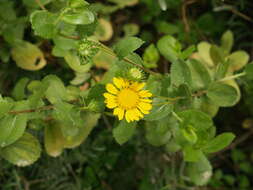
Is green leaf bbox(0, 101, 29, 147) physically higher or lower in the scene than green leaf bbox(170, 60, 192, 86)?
lower

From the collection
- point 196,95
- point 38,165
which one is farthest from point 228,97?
point 38,165

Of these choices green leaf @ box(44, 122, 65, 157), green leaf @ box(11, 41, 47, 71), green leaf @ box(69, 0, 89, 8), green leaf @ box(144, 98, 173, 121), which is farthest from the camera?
green leaf @ box(11, 41, 47, 71)

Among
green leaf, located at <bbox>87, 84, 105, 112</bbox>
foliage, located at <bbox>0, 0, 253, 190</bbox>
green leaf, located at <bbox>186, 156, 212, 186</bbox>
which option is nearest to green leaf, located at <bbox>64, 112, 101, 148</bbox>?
foliage, located at <bbox>0, 0, 253, 190</bbox>

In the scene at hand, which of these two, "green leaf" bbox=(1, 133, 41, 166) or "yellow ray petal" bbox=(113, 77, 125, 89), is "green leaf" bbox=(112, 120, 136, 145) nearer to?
"yellow ray petal" bbox=(113, 77, 125, 89)

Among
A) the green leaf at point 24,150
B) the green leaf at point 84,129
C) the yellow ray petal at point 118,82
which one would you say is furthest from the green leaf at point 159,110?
the green leaf at point 24,150

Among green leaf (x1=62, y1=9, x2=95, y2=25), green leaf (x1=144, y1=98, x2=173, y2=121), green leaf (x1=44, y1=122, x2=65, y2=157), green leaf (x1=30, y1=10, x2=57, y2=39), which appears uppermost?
green leaf (x1=62, y1=9, x2=95, y2=25)

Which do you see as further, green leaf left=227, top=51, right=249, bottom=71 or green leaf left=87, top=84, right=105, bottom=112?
green leaf left=227, top=51, right=249, bottom=71

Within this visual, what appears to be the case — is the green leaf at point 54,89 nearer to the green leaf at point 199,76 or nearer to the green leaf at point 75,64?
the green leaf at point 75,64
